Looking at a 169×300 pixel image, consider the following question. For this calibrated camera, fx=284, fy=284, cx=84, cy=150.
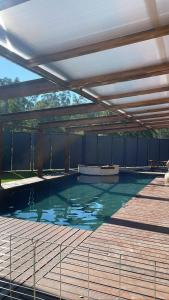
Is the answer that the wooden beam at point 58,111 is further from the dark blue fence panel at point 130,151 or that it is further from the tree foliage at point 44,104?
the tree foliage at point 44,104

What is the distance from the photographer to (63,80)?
17.7 ft

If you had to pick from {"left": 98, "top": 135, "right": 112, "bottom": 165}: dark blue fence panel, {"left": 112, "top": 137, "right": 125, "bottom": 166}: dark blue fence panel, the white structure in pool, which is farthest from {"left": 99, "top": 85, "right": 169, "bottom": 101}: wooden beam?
{"left": 112, "top": 137, "right": 125, "bottom": 166}: dark blue fence panel

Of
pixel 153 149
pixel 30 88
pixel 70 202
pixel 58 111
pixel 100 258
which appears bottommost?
pixel 70 202

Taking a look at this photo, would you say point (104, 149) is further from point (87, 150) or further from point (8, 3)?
point (8, 3)

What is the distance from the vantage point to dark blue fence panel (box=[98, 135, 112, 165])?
64.8 ft

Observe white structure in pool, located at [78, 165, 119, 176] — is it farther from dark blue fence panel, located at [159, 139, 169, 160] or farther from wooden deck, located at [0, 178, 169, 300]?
wooden deck, located at [0, 178, 169, 300]

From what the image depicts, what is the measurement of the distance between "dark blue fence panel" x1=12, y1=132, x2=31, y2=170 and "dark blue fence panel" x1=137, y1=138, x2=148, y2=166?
8.77 meters

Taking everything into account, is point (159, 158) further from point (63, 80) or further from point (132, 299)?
point (132, 299)

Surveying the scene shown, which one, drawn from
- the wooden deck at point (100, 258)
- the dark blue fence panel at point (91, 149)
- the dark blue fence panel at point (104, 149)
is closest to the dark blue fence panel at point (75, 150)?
the dark blue fence panel at point (91, 149)

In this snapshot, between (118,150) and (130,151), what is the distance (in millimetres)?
1024

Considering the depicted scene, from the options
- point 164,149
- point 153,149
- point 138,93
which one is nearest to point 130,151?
point 153,149

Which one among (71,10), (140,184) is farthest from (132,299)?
(140,184)

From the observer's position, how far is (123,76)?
5383 mm

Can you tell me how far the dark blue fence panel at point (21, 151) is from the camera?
15445mm
